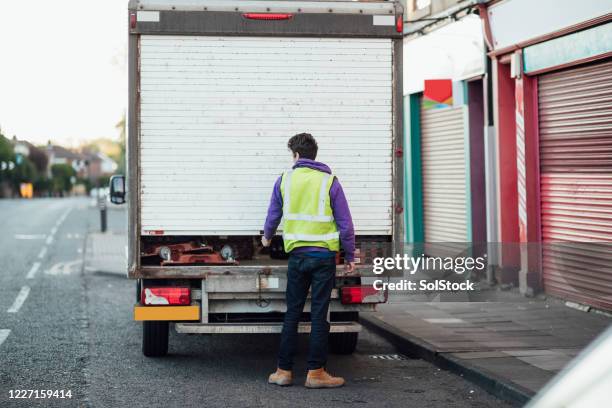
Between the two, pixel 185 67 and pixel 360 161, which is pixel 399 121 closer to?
pixel 360 161

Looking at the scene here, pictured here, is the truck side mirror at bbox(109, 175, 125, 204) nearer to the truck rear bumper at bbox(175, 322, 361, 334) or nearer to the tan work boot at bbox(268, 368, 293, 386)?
the truck rear bumper at bbox(175, 322, 361, 334)

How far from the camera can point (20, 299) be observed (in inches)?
528

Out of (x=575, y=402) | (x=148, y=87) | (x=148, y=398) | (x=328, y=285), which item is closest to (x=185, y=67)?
(x=148, y=87)

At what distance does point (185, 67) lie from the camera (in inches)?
303

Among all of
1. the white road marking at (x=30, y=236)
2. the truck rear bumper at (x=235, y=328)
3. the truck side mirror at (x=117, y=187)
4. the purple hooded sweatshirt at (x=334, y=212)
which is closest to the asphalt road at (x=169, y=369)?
the truck rear bumper at (x=235, y=328)

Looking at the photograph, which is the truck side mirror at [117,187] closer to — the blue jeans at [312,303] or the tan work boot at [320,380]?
the blue jeans at [312,303]

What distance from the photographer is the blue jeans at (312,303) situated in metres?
7.14

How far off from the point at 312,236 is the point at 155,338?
211 centimetres

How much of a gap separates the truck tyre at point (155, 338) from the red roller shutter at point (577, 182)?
491 centimetres

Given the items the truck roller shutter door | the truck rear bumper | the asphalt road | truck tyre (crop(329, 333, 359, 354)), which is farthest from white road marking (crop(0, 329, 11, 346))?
the truck roller shutter door

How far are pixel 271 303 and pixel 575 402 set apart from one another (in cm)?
611

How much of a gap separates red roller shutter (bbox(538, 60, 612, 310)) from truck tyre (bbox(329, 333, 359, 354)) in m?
3.28

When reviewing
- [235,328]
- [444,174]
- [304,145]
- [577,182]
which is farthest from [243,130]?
[444,174]

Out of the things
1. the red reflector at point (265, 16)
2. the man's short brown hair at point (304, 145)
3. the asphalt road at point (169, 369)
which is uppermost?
the red reflector at point (265, 16)
